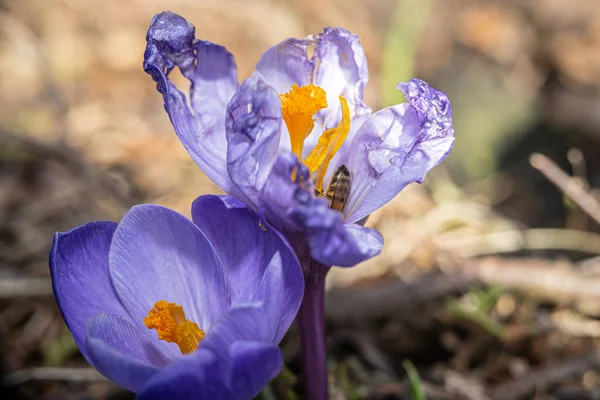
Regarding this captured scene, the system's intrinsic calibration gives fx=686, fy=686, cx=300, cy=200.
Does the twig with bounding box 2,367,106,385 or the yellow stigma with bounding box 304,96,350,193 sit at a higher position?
the yellow stigma with bounding box 304,96,350,193

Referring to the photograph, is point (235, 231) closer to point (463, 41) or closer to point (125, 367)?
point (125, 367)

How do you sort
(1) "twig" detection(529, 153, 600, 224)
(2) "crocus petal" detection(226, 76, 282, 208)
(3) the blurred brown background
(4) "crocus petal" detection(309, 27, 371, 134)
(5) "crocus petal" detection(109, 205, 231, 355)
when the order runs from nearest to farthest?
1. (2) "crocus petal" detection(226, 76, 282, 208)
2. (5) "crocus petal" detection(109, 205, 231, 355)
3. (4) "crocus petal" detection(309, 27, 371, 134)
4. (1) "twig" detection(529, 153, 600, 224)
5. (3) the blurred brown background

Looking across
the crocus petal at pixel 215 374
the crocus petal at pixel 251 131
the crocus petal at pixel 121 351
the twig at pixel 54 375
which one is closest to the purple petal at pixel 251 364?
the crocus petal at pixel 215 374

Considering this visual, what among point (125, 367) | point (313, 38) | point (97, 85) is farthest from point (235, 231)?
point (97, 85)

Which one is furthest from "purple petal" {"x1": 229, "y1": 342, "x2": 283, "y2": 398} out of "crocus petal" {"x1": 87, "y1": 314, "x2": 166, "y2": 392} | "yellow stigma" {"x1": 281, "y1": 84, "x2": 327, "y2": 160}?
"yellow stigma" {"x1": 281, "y1": 84, "x2": 327, "y2": 160}

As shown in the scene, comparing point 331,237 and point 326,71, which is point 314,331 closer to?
point 331,237

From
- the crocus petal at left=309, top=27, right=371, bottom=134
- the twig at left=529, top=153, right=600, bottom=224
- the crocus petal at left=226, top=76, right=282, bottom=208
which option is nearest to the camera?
the crocus petal at left=226, top=76, right=282, bottom=208

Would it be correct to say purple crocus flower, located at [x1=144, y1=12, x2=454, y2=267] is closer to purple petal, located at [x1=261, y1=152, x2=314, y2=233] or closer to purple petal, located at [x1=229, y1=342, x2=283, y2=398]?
purple petal, located at [x1=261, y1=152, x2=314, y2=233]
